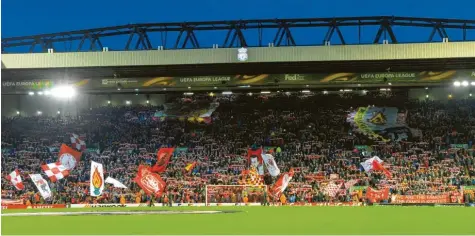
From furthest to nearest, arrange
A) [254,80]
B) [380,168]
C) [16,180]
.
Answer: [254,80]
[16,180]
[380,168]

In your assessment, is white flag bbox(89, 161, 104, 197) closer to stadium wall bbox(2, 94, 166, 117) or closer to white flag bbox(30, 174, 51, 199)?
white flag bbox(30, 174, 51, 199)

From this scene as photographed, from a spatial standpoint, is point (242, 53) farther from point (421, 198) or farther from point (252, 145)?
point (421, 198)

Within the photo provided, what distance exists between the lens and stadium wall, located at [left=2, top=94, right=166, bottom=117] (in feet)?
145

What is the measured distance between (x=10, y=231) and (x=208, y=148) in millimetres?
20161

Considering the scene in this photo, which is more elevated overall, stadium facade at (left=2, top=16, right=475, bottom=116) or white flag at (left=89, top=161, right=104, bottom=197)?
stadium facade at (left=2, top=16, right=475, bottom=116)

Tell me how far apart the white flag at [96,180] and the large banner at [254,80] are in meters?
6.73

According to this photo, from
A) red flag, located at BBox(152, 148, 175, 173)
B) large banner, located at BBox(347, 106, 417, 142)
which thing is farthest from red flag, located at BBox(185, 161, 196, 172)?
large banner, located at BBox(347, 106, 417, 142)

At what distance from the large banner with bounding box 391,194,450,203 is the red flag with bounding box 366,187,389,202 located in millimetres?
502

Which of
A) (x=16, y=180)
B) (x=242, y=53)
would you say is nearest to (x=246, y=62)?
(x=242, y=53)

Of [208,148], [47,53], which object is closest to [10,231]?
[47,53]

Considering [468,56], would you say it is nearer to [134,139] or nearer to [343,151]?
[343,151]

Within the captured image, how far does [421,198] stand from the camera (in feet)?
95.8

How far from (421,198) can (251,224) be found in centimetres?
1471

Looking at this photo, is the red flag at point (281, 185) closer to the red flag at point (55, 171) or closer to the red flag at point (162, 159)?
the red flag at point (162, 159)
